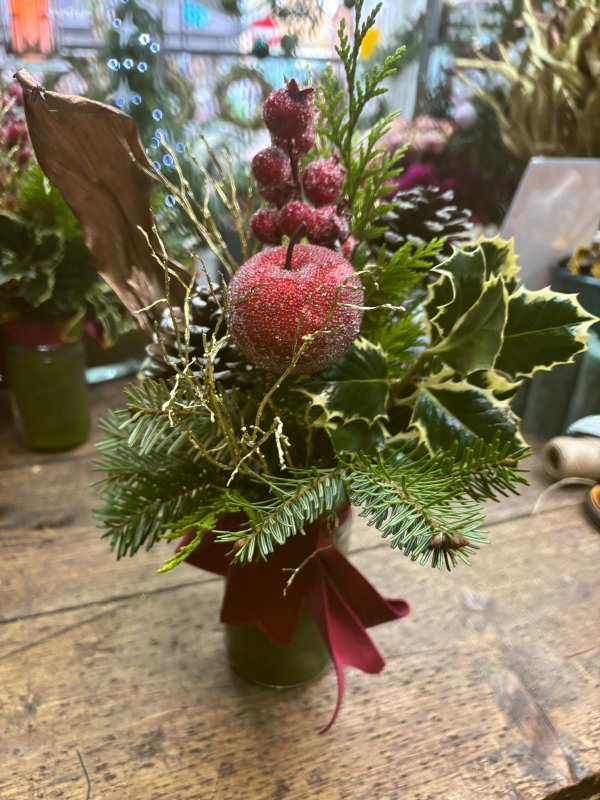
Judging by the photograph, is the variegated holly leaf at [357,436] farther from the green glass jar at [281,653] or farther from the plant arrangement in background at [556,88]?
the plant arrangement in background at [556,88]

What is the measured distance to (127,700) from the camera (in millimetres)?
351

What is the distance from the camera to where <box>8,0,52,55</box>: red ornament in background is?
2.36 feet

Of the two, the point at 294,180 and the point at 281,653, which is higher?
the point at 294,180

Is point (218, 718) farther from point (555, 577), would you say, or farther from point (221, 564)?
point (555, 577)

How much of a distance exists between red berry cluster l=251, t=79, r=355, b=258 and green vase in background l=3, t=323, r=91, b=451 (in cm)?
36

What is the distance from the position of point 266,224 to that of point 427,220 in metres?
0.19

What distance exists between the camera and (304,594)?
1.08 feet

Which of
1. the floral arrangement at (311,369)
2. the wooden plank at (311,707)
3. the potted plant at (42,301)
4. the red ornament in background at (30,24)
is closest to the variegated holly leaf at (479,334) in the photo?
the floral arrangement at (311,369)

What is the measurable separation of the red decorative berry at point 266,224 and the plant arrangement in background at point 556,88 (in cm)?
55

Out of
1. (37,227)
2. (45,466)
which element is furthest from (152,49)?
(45,466)

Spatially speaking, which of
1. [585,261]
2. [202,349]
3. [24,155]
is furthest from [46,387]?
[585,261]

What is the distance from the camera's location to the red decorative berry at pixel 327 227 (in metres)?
0.25

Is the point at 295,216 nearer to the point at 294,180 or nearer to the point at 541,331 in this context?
the point at 294,180

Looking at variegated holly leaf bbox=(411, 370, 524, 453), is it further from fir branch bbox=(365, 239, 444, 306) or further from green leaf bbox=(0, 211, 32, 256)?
green leaf bbox=(0, 211, 32, 256)
